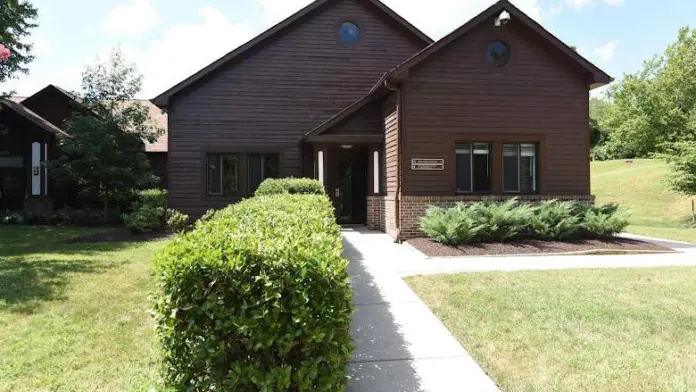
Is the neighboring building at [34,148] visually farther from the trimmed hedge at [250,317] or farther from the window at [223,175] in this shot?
the trimmed hedge at [250,317]

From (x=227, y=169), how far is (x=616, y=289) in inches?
496

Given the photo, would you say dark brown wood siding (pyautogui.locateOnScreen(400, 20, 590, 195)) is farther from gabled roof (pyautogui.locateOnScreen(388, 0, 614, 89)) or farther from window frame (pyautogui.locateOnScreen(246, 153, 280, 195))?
window frame (pyautogui.locateOnScreen(246, 153, 280, 195))

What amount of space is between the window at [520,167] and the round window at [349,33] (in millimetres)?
7072

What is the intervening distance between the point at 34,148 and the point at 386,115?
48.3 feet

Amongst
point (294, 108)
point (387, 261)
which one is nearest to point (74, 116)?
point (294, 108)

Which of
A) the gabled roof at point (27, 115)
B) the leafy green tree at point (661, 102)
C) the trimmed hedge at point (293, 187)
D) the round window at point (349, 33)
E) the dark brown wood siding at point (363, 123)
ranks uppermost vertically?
the leafy green tree at point (661, 102)

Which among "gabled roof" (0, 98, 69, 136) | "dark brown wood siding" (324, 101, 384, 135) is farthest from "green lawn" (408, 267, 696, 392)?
"gabled roof" (0, 98, 69, 136)

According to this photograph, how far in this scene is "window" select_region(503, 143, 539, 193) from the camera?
12586 mm

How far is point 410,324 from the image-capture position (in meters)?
5.04

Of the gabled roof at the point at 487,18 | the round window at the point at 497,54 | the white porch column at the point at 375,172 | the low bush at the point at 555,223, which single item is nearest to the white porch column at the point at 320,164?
the white porch column at the point at 375,172

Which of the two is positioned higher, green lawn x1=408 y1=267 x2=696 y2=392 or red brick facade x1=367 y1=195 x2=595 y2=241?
red brick facade x1=367 y1=195 x2=595 y2=241

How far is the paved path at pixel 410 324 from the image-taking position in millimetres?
3691

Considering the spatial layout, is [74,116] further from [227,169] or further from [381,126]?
[381,126]

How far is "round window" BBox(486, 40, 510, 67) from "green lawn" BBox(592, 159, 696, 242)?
37.9 feet
